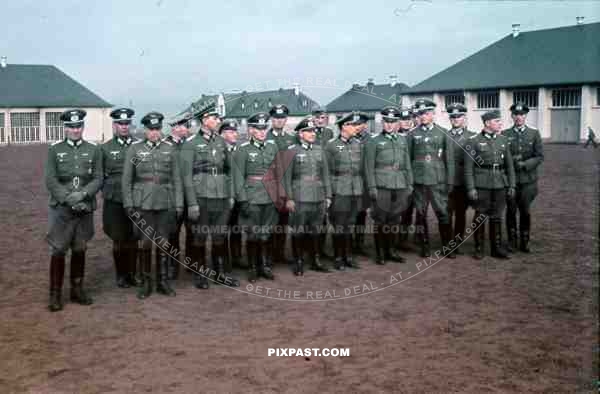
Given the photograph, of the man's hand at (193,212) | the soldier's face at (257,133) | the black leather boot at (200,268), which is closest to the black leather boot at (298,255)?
the black leather boot at (200,268)

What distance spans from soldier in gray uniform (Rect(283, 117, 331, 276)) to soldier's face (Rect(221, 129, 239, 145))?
582mm

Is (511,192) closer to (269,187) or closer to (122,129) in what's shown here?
(269,187)

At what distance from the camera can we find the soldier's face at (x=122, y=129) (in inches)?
272

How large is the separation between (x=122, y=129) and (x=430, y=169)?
147 inches

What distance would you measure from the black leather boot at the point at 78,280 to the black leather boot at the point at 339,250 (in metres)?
2.83

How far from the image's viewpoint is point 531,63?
36.8 meters

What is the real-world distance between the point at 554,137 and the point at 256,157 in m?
31.9

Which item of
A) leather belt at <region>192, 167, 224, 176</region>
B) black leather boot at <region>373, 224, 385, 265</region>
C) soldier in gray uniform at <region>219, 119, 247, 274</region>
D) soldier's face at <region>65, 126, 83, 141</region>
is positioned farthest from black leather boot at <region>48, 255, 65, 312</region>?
black leather boot at <region>373, 224, 385, 265</region>

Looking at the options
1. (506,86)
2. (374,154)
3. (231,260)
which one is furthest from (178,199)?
(506,86)

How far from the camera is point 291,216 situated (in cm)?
747

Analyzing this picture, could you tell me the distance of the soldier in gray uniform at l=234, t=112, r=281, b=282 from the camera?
706 centimetres

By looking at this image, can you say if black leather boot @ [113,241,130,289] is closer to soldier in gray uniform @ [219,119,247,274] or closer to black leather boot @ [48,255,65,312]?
black leather boot @ [48,255,65,312]

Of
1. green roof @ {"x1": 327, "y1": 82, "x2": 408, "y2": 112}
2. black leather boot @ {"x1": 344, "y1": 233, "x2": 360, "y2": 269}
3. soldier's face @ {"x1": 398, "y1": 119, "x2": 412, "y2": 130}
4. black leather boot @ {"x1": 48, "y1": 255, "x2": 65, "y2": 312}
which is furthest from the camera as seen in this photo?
green roof @ {"x1": 327, "y1": 82, "x2": 408, "y2": 112}

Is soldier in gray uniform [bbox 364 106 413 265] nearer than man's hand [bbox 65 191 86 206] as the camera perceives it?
No
